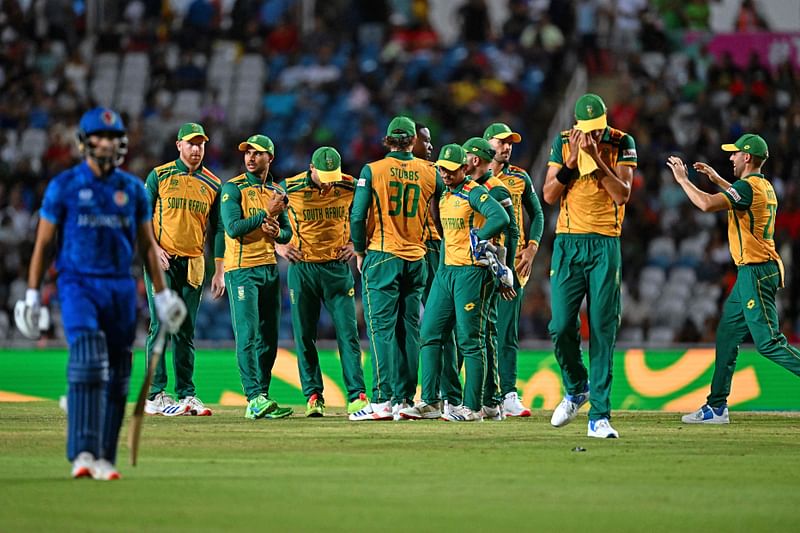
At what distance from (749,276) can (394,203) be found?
3.27 metres

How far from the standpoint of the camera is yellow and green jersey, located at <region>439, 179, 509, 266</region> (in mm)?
12219

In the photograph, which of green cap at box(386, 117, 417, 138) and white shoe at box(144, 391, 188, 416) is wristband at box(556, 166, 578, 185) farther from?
white shoe at box(144, 391, 188, 416)

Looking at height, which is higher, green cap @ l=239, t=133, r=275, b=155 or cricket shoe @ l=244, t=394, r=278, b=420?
green cap @ l=239, t=133, r=275, b=155

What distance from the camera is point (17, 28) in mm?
27312

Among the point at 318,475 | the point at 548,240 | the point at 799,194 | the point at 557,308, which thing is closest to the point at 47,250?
the point at 318,475

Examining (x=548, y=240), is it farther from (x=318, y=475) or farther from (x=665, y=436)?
(x=318, y=475)

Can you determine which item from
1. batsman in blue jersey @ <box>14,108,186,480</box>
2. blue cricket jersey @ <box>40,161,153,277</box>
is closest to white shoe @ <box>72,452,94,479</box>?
batsman in blue jersey @ <box>14,108,186,480</box>

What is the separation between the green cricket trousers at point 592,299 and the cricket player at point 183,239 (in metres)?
3.84

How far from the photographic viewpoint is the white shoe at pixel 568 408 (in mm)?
11453

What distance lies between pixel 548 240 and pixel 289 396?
21.1 ft

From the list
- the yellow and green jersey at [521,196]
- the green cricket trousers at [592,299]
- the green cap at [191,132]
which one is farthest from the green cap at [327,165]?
the green cricket trousers at [592,299]

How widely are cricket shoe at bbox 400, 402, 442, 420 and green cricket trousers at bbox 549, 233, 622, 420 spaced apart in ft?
6.98

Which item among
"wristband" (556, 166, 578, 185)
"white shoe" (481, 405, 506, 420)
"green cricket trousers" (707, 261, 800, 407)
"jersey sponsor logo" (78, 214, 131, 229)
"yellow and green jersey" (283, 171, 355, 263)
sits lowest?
"white shoe" (481, 405, 506, 420)

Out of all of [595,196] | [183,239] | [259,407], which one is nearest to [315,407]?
[259,407]
